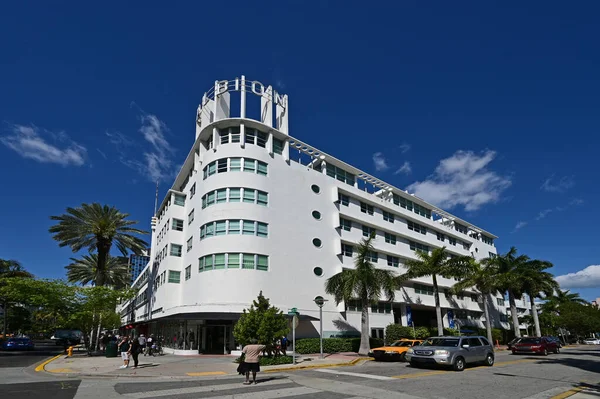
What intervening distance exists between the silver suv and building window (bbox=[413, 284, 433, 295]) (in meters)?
23.8

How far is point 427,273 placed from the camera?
3831 cm

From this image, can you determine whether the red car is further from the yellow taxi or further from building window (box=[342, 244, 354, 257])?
building window (box=[342, 244, 354, 257])

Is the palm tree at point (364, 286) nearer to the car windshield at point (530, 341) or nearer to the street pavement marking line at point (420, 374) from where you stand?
the car windshield at point (530, 341)

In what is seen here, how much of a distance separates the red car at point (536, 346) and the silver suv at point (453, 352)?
11.2 metres

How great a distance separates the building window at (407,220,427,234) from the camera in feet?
156

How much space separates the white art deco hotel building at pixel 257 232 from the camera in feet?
96.4

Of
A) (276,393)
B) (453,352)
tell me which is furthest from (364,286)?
(276,393)

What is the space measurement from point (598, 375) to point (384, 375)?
8.90 metres

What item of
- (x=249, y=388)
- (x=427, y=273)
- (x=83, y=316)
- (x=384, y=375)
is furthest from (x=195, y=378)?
(x=427, y=273)

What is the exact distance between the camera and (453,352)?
696 inches

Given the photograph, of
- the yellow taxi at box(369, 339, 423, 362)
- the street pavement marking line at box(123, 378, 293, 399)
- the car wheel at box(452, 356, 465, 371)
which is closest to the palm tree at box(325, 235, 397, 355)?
the yellow taxi at box(369, 339, 423, 362)

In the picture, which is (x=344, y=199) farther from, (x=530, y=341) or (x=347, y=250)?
(x=530, y=341)

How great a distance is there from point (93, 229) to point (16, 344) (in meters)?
15.4

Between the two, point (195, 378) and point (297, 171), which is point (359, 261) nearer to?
point (297, 171)
